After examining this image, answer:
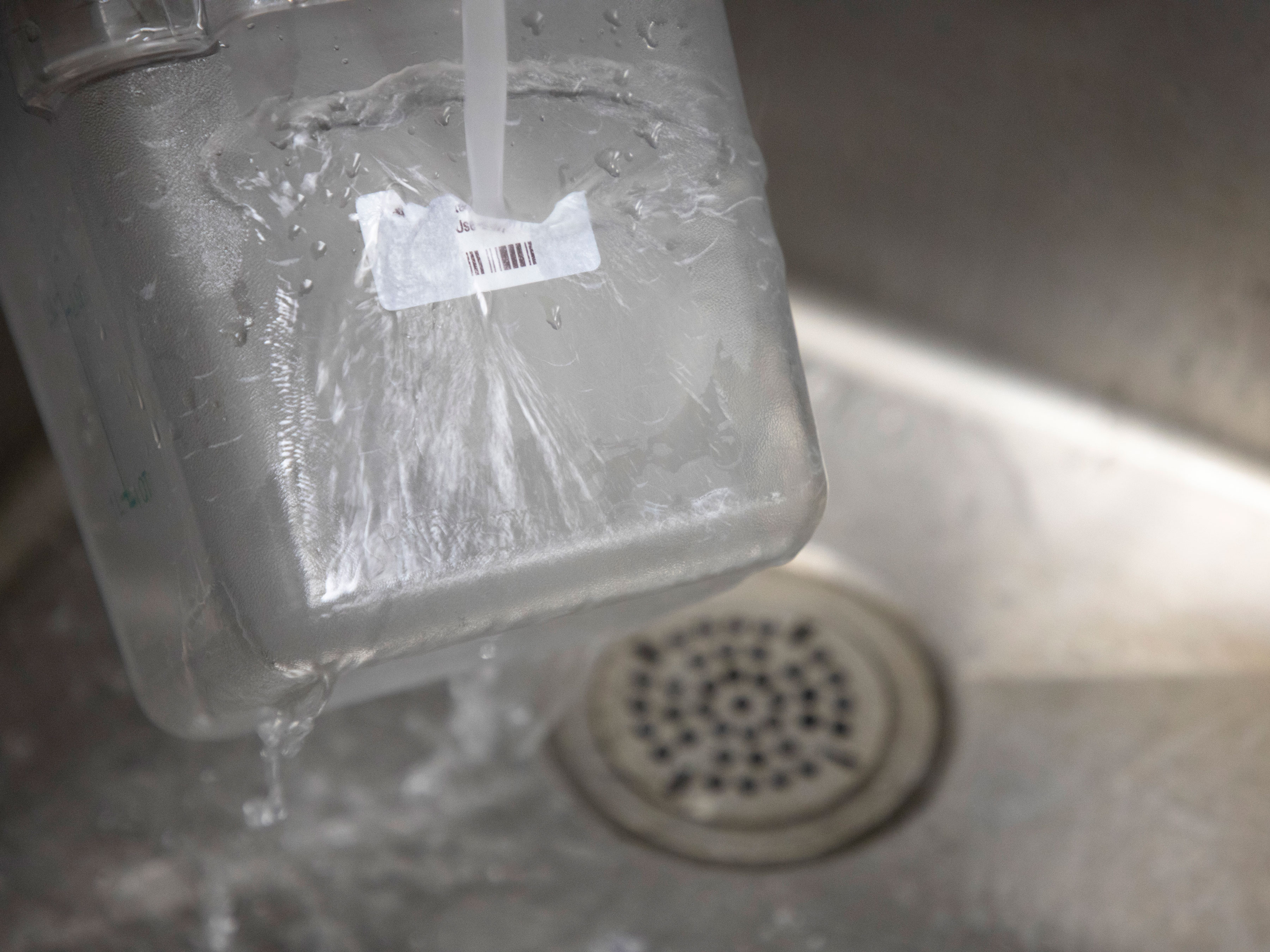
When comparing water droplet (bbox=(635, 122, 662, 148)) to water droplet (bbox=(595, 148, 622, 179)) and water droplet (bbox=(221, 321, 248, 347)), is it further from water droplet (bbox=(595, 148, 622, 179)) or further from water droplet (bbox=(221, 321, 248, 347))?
water droplet (bbox=(221, 321, 248, 347))

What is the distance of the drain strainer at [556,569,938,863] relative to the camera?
74 centimetres

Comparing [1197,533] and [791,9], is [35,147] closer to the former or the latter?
[791,9]

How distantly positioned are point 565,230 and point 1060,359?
0.58 metres

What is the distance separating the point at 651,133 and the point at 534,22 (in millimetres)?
56

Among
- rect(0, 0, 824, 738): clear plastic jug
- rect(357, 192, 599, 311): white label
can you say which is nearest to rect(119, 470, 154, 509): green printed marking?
rect(0, 0, 824, 738): clear plastic jug

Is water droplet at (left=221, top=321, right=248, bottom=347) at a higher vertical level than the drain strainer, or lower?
higher

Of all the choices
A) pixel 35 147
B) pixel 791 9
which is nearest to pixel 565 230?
pixel 35 147

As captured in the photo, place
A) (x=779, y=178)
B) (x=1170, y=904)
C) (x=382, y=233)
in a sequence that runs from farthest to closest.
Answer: (x=779, y=178) → (x=1170, y=904) → (x=382, y=233)

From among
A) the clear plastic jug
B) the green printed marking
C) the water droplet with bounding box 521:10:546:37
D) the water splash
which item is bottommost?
the water splash

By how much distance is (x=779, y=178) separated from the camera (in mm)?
851

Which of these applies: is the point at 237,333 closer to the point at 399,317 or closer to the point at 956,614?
the point at 399,317

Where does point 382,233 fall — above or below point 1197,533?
above

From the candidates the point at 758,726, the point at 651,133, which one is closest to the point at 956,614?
the point at 758,726

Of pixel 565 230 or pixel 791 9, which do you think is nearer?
pixel 565 230
